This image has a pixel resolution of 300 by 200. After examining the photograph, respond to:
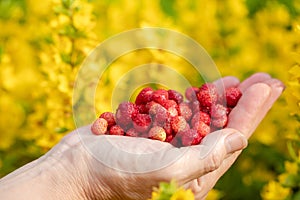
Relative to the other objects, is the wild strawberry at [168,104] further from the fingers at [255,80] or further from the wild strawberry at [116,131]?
the fingers at [255,80]

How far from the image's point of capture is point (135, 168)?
1.70 m

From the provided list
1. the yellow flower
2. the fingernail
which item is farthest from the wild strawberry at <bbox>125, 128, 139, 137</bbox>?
the yellow flower

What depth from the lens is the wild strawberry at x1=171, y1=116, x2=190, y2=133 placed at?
188 centimetres

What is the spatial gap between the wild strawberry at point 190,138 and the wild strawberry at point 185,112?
122 millimetres

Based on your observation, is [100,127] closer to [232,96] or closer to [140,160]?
[140,160]

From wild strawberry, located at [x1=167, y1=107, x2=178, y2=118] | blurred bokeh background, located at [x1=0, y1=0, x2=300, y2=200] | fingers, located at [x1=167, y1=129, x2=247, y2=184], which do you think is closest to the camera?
fingers, located at [x1=167, y1=129, x2=247, y2=184]

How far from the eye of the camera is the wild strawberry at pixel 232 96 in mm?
2062

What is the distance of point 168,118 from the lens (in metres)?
1.90

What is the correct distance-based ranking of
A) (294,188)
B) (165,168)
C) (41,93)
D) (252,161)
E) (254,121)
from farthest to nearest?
(252,161) → (41,93) → (254,121) → (294,188) → (165,168)

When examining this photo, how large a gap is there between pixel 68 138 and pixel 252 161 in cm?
93

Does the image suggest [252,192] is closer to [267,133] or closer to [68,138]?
[267,133]

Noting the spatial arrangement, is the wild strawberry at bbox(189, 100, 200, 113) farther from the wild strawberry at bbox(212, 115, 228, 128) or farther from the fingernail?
the fingernail

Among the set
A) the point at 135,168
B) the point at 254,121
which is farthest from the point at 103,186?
the point at 254,121

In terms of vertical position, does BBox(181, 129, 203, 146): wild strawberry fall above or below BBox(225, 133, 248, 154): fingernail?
above
